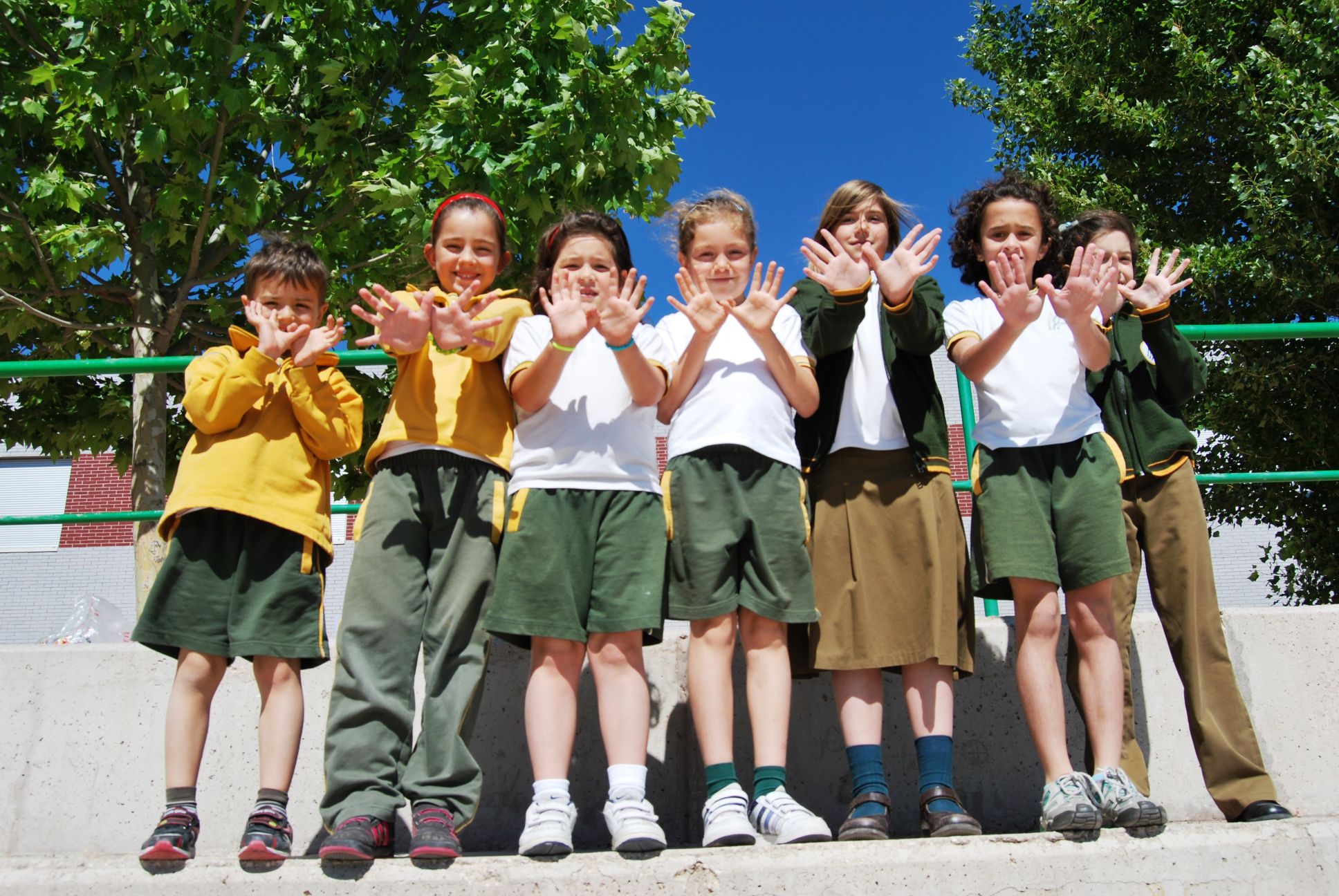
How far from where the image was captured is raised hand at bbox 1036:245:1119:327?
2.58 metres

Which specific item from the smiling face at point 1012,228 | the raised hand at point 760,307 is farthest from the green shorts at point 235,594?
the smiling face at point 1012,228

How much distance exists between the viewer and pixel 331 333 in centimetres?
265

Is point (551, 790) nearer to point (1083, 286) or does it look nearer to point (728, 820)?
point (728, 820)

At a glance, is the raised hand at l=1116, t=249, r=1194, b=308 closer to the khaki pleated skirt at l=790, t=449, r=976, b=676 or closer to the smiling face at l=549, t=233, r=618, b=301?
the khaki pleated skirt at l=790, t=449, r=976, b=676

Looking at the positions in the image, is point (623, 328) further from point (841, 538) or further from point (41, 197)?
point (41, 197)

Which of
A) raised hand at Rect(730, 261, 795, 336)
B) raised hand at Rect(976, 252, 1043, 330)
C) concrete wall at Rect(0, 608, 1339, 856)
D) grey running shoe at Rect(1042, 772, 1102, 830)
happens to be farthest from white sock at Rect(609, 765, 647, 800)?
raised hand at Rect(976, 252, 1043, 330)

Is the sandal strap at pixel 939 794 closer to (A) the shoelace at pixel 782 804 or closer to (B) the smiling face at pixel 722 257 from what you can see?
(A) the shoelace at pixel 782 804

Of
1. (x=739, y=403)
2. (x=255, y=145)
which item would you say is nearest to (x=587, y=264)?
(x=739, y=403)

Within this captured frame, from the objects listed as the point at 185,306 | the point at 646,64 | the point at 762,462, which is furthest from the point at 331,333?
the point at 185,306

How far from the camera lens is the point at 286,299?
109 inches

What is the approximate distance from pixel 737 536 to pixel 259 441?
1222 millimetres

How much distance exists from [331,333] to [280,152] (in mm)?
4928

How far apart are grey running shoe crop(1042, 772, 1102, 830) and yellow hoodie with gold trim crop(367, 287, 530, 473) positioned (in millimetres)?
1482

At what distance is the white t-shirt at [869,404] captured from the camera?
2660 mm
